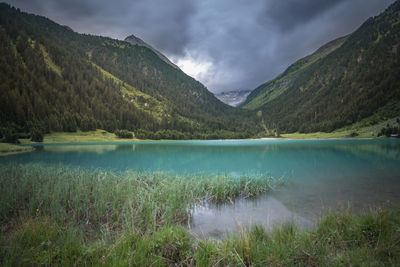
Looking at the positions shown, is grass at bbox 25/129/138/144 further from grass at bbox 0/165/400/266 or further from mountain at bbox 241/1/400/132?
mountain at bbox 241/1/400/132

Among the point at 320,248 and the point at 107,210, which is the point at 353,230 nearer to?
the point at 320,248

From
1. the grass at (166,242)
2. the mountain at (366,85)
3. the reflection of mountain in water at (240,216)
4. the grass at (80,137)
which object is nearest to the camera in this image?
the grass at (166,242)

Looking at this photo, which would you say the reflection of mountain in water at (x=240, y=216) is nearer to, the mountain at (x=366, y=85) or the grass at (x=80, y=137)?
the grass at (x=80, y=137)

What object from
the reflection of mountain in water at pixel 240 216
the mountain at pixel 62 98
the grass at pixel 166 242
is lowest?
the reflection of mountain in water at pixel 240 216

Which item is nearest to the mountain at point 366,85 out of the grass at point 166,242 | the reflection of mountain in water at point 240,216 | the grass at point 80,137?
the reflection of mountain in water at point 240,216

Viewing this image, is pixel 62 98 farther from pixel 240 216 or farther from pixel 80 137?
pixel 240 216

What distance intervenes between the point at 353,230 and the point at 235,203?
541 centimetres

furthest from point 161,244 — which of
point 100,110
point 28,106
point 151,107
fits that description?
point 151,107

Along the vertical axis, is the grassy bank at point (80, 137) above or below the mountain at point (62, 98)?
below

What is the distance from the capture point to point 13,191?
24.5ft

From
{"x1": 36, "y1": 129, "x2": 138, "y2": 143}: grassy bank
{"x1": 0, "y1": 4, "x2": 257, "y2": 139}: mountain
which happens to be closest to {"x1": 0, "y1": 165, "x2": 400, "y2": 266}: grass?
{"x1": 0, "y1": 4, "x2": 257, "y2": 139}: mountain

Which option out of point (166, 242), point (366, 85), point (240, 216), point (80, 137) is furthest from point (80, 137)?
point (366, 85)

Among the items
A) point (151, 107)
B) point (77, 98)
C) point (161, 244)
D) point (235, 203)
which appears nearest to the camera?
point (161, 244)

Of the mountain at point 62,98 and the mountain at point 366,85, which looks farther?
the mountain at point 366,85
